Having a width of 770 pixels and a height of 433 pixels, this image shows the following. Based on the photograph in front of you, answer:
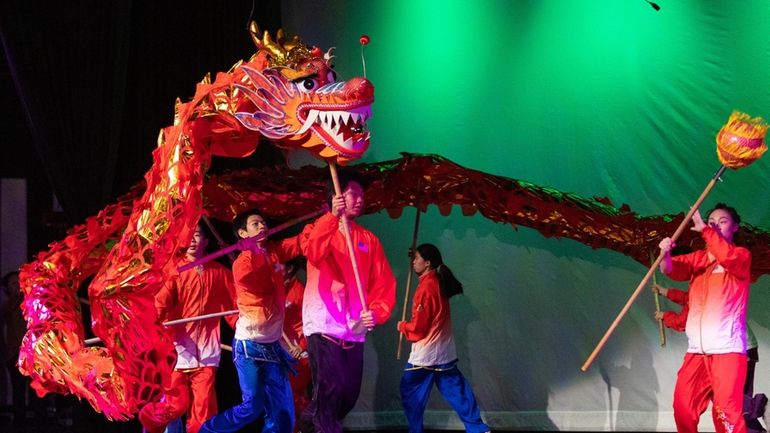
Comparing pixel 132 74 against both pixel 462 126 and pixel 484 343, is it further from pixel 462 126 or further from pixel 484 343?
pixel 484 343

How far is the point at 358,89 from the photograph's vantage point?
369 centimetres

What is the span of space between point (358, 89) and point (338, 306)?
5.32ft

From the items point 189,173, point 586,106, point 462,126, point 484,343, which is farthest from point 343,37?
point 189,173

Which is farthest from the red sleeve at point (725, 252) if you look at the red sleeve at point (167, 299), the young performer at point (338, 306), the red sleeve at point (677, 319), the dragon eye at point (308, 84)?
the red sleeve at point (167, 299)

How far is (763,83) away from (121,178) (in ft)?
14.2

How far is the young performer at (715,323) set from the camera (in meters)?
5.46

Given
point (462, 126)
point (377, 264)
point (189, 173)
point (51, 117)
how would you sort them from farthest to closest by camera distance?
point (462, 126)
point (51, 117)
point (377, 264)
point (189, 173)

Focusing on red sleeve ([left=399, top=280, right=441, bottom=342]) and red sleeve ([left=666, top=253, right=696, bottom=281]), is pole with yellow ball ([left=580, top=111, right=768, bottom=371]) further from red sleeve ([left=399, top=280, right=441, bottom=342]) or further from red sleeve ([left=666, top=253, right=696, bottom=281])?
red sleeve ([left=399, top=280, right=441, bottom=342])

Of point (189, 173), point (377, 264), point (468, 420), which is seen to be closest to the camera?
point (189, 173)

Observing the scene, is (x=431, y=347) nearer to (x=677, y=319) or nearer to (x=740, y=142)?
(x=677, y=319)

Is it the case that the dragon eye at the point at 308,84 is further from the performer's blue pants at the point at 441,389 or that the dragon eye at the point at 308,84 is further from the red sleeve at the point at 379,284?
the performer's blue pants at the point at 441,389

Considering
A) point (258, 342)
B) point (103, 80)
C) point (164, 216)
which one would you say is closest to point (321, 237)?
point (258, 342)

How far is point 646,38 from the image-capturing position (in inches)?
296

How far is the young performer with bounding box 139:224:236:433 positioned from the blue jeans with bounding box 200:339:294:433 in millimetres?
340
